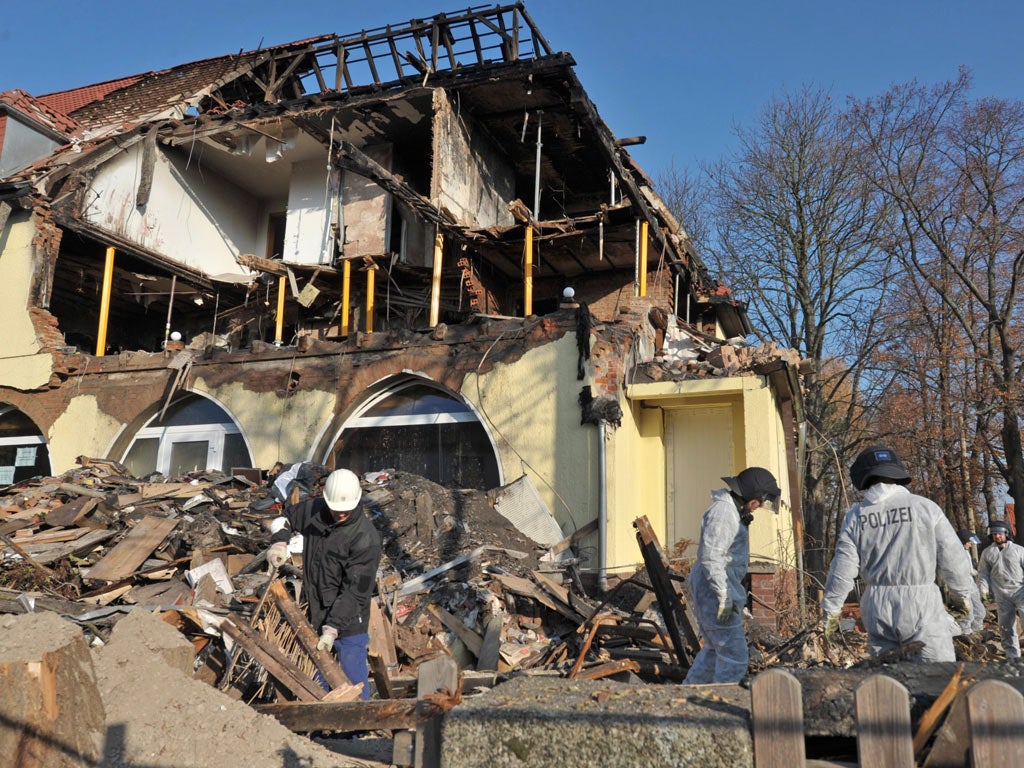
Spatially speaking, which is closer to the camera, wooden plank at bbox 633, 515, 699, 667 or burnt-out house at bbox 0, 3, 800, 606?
wooden plank at bbox 633, 515, 699, 667

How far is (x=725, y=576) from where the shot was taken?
17.8ft

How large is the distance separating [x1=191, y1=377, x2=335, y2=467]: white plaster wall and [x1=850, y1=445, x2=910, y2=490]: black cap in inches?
356

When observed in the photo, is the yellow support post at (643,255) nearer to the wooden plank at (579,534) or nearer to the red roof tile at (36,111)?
the wooden plank at (579,534)

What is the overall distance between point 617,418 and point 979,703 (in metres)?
8.73

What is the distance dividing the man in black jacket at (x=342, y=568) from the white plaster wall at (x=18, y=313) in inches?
457

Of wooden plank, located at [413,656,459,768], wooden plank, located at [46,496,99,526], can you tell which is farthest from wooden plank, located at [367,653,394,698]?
wooden plank, located at [46,496,99,526]

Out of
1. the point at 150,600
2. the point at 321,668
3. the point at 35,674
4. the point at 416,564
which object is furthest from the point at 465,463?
the point at 35,674

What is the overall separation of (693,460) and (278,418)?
21.5 feet

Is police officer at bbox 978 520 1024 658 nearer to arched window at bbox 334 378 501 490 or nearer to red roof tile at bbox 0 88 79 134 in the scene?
arched window at bbox 334 378 501 490

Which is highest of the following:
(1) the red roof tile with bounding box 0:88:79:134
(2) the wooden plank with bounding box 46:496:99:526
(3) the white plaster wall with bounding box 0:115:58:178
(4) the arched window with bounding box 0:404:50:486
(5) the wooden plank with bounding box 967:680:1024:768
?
(1) the red roof tile with bounding box 0:88:79:134

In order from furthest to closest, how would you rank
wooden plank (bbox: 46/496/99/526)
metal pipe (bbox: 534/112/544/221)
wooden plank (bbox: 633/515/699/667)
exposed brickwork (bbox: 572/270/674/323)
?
exposed brickwork (bbox: 572/270/674/323) → metal pipe (bbox: 534/112/544/221) → wooden plank (bbox: 46/496/99/526) → wooden plank (bbox: 633/515/699/667)

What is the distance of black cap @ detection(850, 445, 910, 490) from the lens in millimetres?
4695

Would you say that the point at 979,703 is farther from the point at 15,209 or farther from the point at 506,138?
the point at 15,209

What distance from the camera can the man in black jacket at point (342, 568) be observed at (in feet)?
17.5
